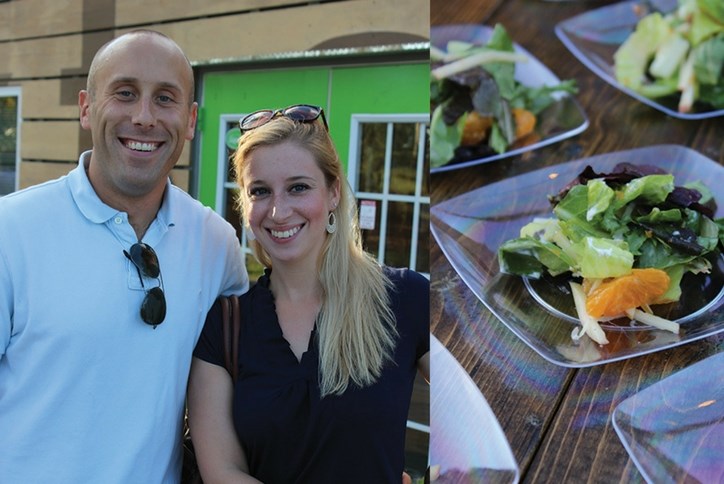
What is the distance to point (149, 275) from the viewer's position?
1530 millimetres

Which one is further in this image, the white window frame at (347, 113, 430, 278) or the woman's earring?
the white window frame at (347, 113, 430, 278)

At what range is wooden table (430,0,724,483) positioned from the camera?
4.45 feet

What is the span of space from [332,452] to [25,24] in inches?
197

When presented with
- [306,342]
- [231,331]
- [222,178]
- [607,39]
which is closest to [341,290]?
[306,342]

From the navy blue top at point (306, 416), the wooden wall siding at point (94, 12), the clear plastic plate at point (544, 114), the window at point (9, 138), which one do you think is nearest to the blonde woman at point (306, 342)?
the navy blue top at point (306, 416)

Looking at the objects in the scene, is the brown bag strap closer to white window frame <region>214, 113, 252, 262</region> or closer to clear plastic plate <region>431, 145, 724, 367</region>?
clear plastic plate <region>431, 145, 724, 367</region>

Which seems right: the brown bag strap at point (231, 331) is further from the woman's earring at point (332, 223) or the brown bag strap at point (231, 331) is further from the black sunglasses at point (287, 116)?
the black sunglasses at point (287, 116)

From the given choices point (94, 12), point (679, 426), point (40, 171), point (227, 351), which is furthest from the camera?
point (40, 171)

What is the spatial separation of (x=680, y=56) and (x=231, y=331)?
1292mm

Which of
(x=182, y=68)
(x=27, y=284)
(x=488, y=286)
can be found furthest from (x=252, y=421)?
(x=182, y=68)

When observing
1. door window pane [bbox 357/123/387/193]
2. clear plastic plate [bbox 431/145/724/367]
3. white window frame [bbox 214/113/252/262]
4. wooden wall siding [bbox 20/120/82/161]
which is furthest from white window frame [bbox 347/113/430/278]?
wooden wall siding [bbox 20/120/82/161]

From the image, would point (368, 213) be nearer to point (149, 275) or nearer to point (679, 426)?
point (149, 275)

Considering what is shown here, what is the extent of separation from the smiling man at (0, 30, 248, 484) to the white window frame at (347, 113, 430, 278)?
6.71ft

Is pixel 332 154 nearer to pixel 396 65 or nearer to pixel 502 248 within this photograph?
pixel 502 248
